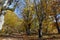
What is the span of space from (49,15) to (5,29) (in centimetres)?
500

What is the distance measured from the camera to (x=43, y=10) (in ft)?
45.9

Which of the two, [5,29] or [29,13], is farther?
[5,29]

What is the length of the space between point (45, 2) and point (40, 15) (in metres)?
1.30

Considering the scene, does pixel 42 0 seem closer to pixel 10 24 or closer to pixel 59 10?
pixel 59 10

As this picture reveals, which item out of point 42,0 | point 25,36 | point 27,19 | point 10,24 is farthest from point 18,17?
point 42,0

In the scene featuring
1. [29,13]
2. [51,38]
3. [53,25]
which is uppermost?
[29,13]

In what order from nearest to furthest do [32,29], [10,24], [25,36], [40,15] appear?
[40,15] < [25,36] < [32,29] < [10,24]

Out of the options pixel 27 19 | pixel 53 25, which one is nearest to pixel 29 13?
pixel 27 19

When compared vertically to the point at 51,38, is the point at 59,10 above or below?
above

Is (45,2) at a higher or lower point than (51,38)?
higher

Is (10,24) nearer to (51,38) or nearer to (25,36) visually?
(25,36)

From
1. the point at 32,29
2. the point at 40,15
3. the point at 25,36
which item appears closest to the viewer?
the point at 40,15

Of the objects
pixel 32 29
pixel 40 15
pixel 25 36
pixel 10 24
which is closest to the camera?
pixel 40 15

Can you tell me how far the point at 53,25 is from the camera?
55.1 ft
